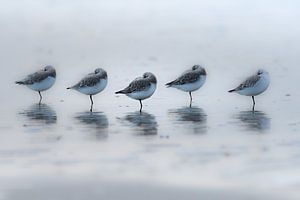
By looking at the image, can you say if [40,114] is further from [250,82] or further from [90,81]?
[250,82]

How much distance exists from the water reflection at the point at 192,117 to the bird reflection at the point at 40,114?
2208mm

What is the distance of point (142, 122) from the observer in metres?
14.8

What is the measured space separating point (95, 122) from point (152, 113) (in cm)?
151

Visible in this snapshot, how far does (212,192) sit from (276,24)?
2133cm

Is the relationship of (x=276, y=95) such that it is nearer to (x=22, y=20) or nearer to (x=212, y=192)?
(x=212, y=192)

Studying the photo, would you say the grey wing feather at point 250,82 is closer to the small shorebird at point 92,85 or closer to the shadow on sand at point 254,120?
the shadow on sand at point 254,120

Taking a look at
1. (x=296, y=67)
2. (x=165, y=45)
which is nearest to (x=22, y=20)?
(x=165, y=45)

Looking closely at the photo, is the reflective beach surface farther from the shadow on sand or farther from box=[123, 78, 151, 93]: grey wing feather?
box=[123, 78, 151, 93]: grey wing feather

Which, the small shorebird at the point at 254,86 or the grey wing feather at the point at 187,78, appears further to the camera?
the grey wing feather at the point at 187,78

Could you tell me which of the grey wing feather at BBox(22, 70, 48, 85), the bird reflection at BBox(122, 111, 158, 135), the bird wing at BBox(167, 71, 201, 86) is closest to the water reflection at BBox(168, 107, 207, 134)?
the bird reflection at BBox(122, 111, 158, 135)

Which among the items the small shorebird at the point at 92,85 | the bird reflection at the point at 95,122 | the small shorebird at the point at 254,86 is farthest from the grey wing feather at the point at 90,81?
the small shorebird at the point at 254,86

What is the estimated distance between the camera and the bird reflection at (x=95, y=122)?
1373 cm

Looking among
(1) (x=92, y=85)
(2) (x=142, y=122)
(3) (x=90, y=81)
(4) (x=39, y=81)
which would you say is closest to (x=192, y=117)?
(2) (x=142, y=122)

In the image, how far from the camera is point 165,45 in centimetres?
2653
